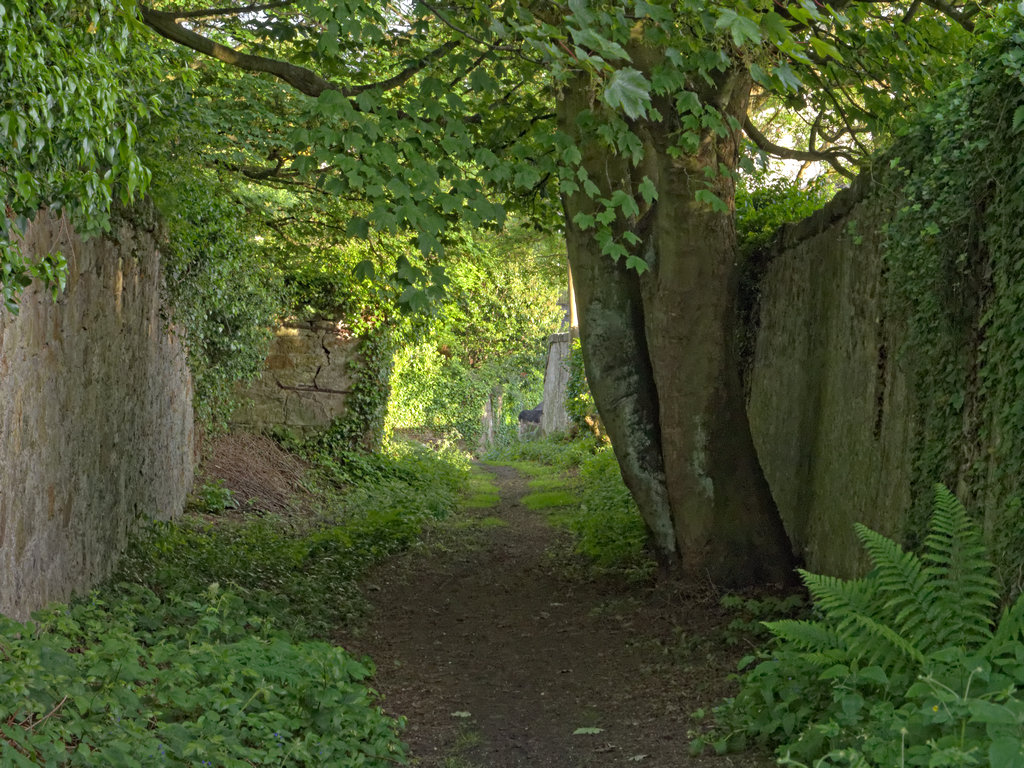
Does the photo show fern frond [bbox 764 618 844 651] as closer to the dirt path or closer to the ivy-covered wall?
the dirt path

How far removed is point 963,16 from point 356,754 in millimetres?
6910

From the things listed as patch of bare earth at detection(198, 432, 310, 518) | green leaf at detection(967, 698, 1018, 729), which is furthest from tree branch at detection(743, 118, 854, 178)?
patch of bare earth at detection(198, 432, 310, 518)

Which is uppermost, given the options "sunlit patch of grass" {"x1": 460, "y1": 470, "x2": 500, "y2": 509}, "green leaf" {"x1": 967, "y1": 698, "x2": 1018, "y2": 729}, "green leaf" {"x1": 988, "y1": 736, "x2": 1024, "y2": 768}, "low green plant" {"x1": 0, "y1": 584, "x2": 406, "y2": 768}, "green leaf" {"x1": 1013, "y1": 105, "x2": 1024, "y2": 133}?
"green leaf" {"x1": 1013, "y1": 105, "x2": 1024, "y2": 133}

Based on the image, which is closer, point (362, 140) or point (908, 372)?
point (908, 372)

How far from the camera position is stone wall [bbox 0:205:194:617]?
16.3 ft

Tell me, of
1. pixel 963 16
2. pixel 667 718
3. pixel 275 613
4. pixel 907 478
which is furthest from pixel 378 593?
pixel 963 16

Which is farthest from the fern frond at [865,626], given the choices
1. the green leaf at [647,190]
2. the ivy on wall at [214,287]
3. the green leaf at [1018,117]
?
the ivy on wall at [214,287]

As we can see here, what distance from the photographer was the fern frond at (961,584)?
151 inches

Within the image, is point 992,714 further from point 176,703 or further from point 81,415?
point 81,415

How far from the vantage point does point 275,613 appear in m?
6.72

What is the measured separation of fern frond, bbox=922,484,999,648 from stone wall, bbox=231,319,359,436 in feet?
40.4

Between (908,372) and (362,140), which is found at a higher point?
(362,140)

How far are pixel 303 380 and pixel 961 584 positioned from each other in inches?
501

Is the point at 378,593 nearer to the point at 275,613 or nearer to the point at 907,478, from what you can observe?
the point at 275,613
